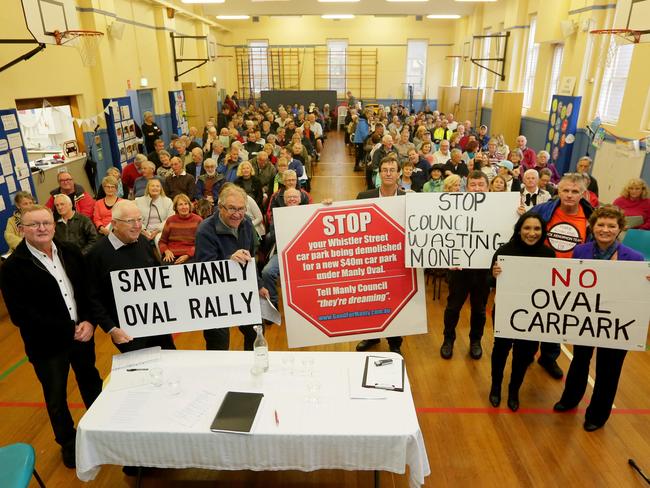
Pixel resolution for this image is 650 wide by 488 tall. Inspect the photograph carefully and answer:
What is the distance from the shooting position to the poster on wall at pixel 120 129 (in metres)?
10.1

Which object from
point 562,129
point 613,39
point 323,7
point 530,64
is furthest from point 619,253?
point 323,7

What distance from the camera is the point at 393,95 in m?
23.7

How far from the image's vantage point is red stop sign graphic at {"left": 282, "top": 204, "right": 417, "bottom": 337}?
3.47m

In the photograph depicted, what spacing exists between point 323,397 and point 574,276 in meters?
1.88

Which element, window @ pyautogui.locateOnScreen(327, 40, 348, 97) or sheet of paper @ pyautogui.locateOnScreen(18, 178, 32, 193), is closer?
sheet of paper @ pyautogui.locateOnScreen(18, 178, 32, 193)

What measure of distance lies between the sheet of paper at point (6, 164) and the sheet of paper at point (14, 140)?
21 cm

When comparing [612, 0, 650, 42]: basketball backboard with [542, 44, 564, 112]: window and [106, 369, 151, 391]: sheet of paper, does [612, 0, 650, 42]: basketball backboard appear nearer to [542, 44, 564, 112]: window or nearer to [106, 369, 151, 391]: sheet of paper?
[542, 44, 564, 112]: window

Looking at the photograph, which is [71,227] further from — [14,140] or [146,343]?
[14,140]

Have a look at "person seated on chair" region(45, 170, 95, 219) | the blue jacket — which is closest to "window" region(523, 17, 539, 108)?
the blue jacket

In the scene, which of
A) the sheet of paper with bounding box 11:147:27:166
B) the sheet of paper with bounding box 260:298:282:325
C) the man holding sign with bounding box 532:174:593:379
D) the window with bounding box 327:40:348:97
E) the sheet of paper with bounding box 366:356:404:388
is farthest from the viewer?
the window with bounding box 327:40:348:97

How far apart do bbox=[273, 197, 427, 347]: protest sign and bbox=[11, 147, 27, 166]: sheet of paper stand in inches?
227

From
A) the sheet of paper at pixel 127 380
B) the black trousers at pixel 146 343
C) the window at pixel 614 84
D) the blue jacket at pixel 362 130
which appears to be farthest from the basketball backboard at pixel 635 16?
the sheet of paper at pixel 127 380

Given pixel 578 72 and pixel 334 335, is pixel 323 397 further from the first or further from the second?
pixel 578 72

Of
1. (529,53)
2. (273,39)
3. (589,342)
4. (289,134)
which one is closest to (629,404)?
(589,342)
